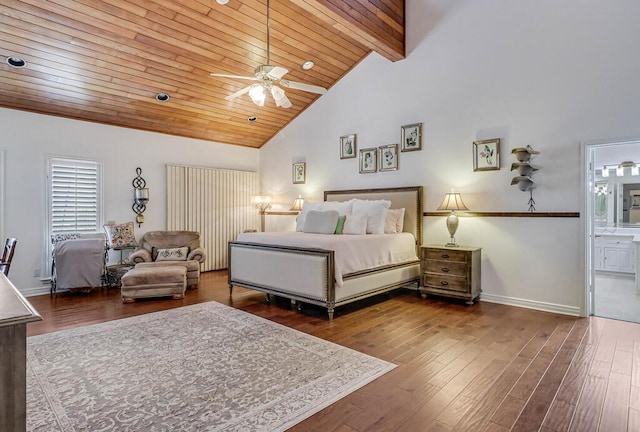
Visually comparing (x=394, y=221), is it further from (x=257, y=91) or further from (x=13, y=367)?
(x=13, y=367)

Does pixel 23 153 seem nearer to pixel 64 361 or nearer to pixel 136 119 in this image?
pixel 136 119

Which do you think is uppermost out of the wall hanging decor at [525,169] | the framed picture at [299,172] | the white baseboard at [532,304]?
the framed picture at [299,172]

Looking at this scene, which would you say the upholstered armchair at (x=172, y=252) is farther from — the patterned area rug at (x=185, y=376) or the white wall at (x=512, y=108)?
the white wall at (x=512, y=108)

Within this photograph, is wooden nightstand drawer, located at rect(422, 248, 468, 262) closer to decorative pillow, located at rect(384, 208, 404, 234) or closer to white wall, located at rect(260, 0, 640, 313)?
white wall, located at rect(260, 0, 640, 313)

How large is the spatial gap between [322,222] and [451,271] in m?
1.93

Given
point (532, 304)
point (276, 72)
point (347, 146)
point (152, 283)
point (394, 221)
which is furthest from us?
point (347, 146)

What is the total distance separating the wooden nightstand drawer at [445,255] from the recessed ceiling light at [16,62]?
5761 millimetres

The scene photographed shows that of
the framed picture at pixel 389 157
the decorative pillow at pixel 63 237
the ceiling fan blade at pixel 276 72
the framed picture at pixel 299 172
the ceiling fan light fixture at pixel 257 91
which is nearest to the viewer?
the ceiling fan blade at pixel 276 72

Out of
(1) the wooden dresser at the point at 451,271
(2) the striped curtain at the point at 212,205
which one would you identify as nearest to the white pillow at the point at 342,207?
(1) the wooden dresser at the point at 451,271

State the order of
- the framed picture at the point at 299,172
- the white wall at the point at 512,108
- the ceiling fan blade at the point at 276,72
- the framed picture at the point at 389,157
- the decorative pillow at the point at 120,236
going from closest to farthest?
the ceiling fan blade at the point at 276,72 → the white wall at the point at 512,108 → the framed picture at the point at 389,157 → the decorative pillow at the point at 120,236 → the framed picture at the point at 299,172

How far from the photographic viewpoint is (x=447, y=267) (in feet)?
15.9

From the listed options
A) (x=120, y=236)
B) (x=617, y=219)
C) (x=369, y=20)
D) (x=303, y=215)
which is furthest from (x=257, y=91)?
(x=617, y=219)

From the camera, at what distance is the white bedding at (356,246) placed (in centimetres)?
415

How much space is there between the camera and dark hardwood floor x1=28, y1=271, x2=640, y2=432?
7.00ft
